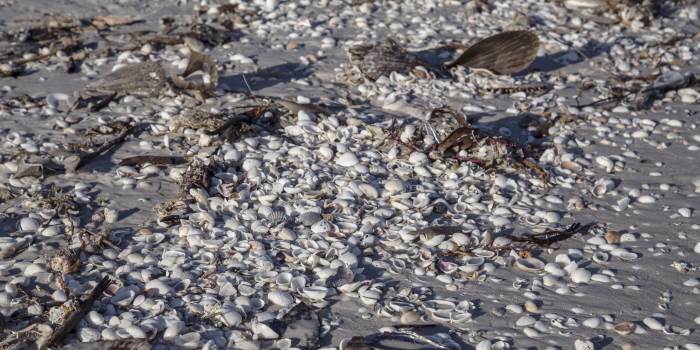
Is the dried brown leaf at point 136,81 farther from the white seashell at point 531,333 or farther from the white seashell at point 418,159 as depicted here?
the white seashell at point 531,333

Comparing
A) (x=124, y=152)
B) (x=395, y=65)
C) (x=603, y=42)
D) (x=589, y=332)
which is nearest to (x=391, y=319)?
(x=589, y=332)

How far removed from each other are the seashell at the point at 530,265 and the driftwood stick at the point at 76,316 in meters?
1.82

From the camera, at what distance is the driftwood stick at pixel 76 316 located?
3076 millimetres

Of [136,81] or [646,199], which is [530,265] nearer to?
[646,199]

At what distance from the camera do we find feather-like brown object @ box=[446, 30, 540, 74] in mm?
5816

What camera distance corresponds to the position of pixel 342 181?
14.0 feet

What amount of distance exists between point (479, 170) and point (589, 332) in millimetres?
1424

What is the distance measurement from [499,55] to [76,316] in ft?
12.2

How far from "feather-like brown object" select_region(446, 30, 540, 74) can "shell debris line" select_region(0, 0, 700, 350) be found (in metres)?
0.02

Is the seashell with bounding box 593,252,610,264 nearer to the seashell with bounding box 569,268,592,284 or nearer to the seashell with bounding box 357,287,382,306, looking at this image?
the seashell with bounding box 569,268,592,284

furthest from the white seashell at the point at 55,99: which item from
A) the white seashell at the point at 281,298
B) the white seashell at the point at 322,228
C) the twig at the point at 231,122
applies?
the white seashell at the point at 281,298

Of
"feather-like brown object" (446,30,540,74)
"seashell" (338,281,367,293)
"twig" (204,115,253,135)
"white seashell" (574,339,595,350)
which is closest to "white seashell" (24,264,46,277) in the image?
"seashell" (338,281,367,293)

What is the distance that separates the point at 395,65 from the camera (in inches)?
223

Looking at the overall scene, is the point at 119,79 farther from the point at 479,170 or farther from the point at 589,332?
the point at 589,332
